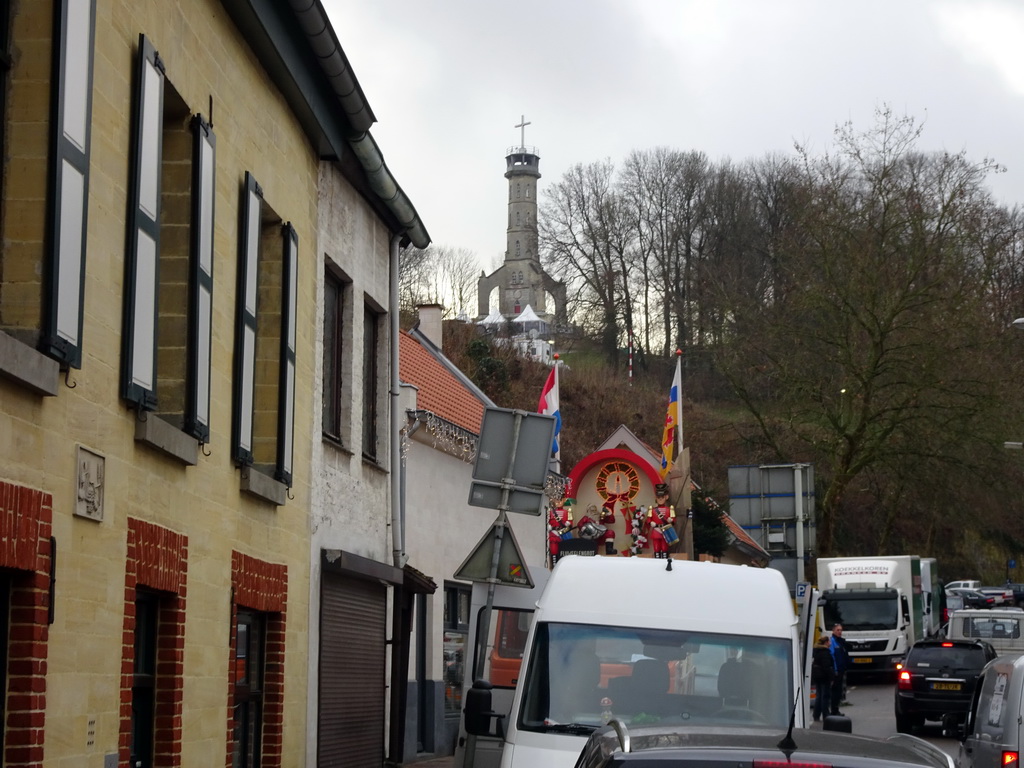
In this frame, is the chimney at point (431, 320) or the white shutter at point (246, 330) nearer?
the white shutter at point (246, 330)

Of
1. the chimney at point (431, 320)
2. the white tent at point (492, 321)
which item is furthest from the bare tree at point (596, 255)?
the chimney at point (431, 320)

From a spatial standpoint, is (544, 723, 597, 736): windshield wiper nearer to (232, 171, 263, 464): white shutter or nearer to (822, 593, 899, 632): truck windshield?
(232, 171, 263, 464): white shutter

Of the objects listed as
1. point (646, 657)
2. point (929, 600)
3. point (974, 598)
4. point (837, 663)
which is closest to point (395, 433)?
point (646, 657)

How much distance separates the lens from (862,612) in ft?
131

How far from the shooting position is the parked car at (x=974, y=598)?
60125mm

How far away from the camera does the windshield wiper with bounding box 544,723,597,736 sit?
29.0ft

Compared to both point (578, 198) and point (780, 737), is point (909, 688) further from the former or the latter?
point (578, 198)

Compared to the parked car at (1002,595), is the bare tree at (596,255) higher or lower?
higher

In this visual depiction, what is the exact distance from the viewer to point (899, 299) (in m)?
41.0

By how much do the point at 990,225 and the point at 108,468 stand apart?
3881 cm

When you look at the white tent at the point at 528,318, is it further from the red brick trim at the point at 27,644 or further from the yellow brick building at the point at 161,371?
the red brick trim at the point at 27,644

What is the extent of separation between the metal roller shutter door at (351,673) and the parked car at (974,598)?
4694cm

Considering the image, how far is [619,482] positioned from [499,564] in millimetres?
17312

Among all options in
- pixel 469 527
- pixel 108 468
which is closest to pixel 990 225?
pixel 469 527
